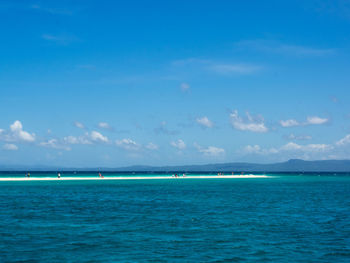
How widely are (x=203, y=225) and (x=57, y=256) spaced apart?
53.5 feet

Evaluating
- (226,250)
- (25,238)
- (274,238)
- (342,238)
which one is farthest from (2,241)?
(342,238)

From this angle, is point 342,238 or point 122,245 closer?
point 122,245

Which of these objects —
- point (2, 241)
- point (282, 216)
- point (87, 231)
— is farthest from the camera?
point (282, 216)

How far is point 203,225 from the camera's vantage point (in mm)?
38125

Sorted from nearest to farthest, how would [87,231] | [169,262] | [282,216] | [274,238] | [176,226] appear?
[169,262]
[274,238]
[87,231]
[176,226]
[282,216]

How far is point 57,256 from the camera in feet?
82.9

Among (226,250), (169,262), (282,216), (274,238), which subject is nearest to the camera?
(169,262)

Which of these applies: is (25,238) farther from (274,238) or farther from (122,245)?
(274,238)

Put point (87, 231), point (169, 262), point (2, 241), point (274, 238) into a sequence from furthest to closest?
point (87, 231), point (274, 238), point (2, 241), point (169, 262)

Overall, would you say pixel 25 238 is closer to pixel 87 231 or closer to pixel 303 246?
pixel 87 231

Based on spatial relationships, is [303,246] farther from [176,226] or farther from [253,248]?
[176,226]

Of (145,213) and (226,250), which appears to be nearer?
(226,250)

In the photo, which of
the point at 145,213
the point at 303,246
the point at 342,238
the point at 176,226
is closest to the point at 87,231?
the point at 176,226

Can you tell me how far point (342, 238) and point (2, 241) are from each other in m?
25.8
